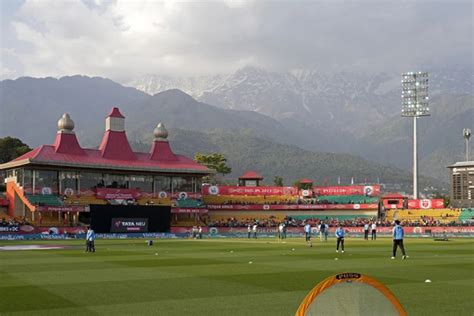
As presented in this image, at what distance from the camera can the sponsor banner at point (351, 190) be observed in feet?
329

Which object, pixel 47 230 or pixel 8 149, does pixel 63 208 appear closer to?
pixel 47 230

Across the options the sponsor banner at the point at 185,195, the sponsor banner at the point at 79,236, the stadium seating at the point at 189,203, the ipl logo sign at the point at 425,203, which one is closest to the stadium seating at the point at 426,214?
the ipl logo sign at the point at 425,203

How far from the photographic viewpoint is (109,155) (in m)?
89.1

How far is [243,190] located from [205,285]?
82.8 meters

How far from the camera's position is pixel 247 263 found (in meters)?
26.9

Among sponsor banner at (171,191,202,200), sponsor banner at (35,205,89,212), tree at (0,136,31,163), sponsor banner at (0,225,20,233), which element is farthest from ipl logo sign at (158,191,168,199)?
tree at (0,136,31,163)

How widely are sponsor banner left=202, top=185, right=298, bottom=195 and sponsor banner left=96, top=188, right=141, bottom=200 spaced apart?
14239 mm

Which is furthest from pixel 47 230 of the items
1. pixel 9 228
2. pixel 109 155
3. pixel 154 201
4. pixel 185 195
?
pixel 185 195

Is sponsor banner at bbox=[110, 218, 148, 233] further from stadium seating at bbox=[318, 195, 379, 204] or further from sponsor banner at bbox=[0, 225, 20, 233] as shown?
stadium seating at bbox=[318, 195, 379, 204]

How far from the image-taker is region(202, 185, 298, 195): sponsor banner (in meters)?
98.8

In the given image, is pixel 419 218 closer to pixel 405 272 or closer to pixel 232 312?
pixel 405 272

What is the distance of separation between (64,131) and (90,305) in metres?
75.2

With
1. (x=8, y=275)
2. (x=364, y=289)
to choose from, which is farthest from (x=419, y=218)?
(x=364, y=289)

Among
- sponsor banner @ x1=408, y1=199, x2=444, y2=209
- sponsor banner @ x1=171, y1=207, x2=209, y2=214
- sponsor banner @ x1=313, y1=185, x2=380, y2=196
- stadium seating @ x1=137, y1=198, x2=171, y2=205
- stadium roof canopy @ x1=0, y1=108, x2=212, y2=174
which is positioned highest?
stadium roof canopy @ x1=0, y1=108, x2=212, y2=174
